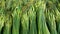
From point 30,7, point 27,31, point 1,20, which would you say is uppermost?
point 30,7

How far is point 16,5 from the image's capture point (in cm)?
167

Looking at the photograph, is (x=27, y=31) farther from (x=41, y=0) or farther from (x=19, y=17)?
(x=41, y=0)

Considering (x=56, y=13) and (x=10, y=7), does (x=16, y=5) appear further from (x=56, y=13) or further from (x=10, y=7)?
(x=56, y=13)

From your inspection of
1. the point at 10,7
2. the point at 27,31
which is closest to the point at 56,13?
the point at 27,31

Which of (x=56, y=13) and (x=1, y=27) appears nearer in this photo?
(x=1, y=27)

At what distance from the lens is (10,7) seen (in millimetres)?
1675

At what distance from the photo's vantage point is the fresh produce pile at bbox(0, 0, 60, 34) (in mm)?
1616

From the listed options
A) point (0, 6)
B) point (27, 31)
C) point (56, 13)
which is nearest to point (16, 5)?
point (0, 6)

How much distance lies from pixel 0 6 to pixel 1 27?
19 centimetres

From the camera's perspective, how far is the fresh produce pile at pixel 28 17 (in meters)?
1.62

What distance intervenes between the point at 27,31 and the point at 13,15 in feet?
0.60

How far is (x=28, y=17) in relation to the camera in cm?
163

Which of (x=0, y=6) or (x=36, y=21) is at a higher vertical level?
(x=0, y=6)

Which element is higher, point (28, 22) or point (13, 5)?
point (13, 5)
